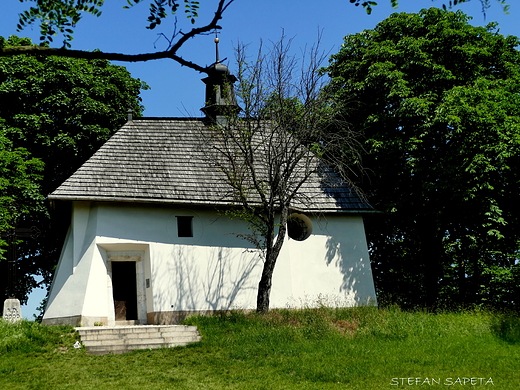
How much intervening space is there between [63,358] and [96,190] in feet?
19.1

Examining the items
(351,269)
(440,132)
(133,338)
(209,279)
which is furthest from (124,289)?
(440,132)

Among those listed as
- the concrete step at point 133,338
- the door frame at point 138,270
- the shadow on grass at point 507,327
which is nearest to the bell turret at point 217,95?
the door frame at point 138,270

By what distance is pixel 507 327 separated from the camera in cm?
1400

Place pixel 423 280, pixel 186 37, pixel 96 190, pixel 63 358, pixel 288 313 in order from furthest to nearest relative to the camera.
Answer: pixel 423 280
pixel 96 190
pixel 288 313
pixel 63 358
pixel 186 37

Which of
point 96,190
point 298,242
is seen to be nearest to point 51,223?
point 96,190

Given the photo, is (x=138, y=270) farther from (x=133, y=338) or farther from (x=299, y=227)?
(x=299, y=227)

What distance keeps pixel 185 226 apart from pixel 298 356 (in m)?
7.14

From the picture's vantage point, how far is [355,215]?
19.3m

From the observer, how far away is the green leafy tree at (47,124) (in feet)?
72.9

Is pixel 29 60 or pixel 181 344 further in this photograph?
pixel 29 60

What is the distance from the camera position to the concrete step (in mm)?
13109

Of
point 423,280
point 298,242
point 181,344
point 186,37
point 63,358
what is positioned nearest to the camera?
point 186,37

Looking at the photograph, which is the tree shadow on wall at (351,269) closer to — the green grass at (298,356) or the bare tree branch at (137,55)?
the green grass at (298,356)

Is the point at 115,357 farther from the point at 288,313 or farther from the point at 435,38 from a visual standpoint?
the point at 435,38
